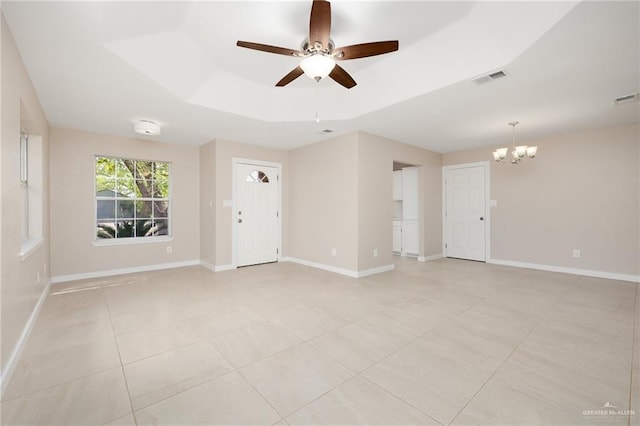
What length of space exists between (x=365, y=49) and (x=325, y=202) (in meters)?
3.22

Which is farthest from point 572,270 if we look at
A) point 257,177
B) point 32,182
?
point 32,182

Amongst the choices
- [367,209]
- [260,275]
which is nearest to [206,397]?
[260,275]

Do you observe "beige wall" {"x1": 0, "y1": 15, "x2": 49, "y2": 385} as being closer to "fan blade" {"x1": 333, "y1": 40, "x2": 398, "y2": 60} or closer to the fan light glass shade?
the fan light glass shade

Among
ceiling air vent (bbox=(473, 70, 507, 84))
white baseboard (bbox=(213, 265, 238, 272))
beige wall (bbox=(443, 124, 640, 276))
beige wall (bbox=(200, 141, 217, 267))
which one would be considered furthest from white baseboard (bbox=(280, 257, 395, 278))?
ceiling air vent (bbox=(473, 70, 507, 84))

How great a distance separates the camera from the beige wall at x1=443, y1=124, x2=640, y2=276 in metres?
4.25

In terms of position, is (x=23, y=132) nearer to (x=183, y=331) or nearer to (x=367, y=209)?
(x=183, y=331)

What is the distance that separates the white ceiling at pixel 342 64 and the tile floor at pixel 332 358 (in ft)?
7.90

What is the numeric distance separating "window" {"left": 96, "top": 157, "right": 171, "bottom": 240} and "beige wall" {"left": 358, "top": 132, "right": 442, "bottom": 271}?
3.72m

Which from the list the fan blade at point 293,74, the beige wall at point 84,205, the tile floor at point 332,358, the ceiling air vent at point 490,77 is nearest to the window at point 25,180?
the tile floor at point 332,358

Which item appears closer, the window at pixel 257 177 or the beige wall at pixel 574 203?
the beige wall at pixel 574 203

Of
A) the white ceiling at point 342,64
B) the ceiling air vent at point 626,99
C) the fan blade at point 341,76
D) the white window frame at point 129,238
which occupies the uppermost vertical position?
the white ceiling at point 342,64

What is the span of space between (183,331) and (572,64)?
14.0ft

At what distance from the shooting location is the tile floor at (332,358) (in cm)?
154

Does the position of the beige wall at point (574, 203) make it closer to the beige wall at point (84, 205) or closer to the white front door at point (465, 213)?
the white front door at point (465, 213)
